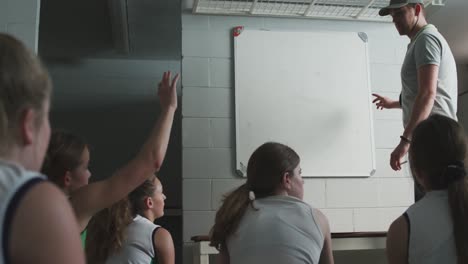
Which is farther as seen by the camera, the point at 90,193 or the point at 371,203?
the point at 371,203

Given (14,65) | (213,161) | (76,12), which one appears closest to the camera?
(14,65)

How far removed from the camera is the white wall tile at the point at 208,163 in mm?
3109

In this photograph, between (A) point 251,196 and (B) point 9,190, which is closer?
(B) point 9,190

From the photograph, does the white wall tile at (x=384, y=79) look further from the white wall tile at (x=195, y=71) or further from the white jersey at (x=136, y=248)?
the white jersey at (x=136, y=248)

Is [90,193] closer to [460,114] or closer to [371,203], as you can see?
[371,203]

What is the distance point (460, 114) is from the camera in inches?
212

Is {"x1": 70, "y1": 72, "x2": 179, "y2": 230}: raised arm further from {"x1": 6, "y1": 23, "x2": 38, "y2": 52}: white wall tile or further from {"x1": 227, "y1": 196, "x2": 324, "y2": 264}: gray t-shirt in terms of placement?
{"x1": 6, "y1": 23, "x2": 38, "y2": 52}: white wall tile

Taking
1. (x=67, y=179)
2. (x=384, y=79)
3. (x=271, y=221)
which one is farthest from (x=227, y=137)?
(x=67, y=179)

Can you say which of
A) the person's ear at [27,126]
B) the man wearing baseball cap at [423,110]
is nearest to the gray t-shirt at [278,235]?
the man wearing baseball cap at [423,110]

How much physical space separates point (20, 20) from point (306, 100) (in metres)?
1.76

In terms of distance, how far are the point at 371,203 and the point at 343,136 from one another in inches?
18.7

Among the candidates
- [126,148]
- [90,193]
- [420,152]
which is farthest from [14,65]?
[126,148]

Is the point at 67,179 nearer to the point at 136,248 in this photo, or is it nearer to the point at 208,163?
the point at 136,248

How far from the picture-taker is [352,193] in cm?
327
